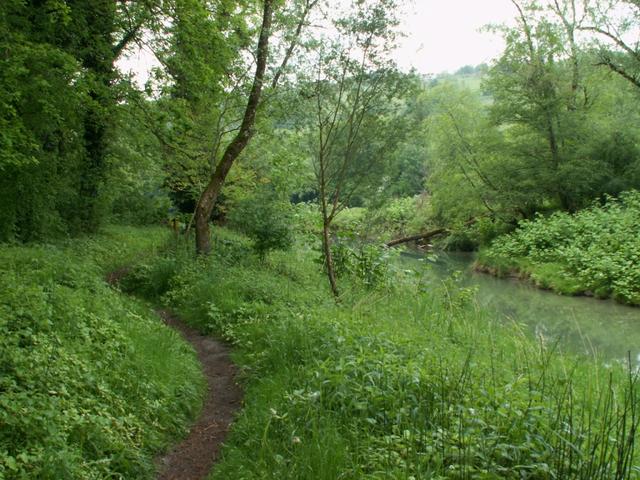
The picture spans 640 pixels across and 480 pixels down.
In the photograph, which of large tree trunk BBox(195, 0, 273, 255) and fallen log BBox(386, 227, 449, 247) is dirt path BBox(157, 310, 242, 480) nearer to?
large tree trunk BBox(195, 0, 273, 255)

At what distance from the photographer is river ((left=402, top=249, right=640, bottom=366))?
31.0 ft

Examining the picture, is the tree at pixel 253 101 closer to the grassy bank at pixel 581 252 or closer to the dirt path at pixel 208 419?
the dirt path at pixel 208 419

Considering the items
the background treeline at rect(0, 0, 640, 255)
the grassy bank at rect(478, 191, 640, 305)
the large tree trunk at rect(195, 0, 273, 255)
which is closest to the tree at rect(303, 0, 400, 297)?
the background treeline at rect(0, 0, 640, 255)

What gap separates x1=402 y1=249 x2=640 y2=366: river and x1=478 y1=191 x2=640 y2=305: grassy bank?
23.3 inches

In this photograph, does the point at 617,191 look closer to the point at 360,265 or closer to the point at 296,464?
the point at 360,265

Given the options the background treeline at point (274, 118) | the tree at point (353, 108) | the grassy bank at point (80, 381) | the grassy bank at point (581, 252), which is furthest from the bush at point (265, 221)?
the grassy bank at point (581, 252)

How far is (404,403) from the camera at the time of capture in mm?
3734

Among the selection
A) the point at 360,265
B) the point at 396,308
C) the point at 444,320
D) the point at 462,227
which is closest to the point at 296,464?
the point at 444,320

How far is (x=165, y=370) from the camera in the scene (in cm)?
533

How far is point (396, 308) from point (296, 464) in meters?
5.49

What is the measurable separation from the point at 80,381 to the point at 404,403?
9.17ft

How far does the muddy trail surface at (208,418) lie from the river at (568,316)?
4.72 m

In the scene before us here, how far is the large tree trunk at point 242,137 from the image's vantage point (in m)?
10.9

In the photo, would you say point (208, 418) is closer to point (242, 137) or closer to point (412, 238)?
point (242, 137)
